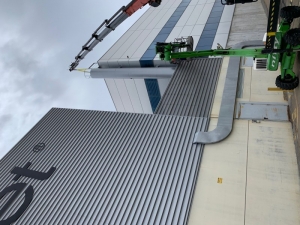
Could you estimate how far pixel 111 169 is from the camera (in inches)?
281

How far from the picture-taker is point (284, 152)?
20.6ft

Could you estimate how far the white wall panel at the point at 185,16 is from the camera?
703 inches

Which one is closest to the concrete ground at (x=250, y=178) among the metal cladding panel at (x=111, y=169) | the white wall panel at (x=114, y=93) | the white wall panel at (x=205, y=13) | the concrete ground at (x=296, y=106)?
the concrete ground at (x=296, y=106)

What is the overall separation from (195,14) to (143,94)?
27.5ft

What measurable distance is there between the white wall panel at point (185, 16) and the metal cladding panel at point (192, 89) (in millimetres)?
7274

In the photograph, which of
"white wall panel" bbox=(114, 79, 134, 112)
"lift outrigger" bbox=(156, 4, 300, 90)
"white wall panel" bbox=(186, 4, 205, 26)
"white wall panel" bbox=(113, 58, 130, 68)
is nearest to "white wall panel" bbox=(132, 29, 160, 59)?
"white wall panel" bbox=(113, 58, 130, 68)

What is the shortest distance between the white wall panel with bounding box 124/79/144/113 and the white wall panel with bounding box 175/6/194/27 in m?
6.07

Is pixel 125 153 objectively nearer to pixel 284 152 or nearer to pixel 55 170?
pixel 55 170

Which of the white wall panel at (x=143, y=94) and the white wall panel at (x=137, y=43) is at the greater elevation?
the white wall panel at (x=137, y=43)

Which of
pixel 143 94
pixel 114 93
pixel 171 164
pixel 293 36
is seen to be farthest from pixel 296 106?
pixel 114 93

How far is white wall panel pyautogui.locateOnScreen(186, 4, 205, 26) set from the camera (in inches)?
693

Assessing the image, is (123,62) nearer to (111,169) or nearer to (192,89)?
(192,89)

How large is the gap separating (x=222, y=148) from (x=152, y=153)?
7.03ft

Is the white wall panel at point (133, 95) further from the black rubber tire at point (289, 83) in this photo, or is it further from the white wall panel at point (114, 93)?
the black rubber tire at point (289, 83)
